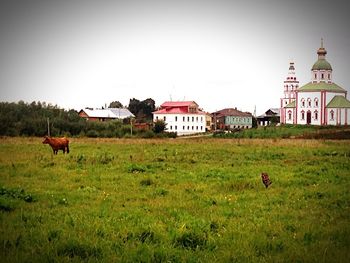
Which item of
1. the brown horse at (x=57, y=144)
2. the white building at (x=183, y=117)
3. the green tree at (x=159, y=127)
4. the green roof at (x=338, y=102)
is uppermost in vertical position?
the green roof at (x=338, y=102)

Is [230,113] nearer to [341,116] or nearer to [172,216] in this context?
[341,116]

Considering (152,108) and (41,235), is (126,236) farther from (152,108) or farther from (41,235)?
(152,108)

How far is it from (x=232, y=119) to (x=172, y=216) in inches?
5154

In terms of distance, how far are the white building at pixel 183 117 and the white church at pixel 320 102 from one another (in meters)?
22.5

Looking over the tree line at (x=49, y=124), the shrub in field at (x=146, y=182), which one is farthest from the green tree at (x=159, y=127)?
the shrub in field at (x=146, y=182)

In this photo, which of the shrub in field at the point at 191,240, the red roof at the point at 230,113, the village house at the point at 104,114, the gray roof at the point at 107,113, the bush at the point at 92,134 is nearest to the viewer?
the shrub in field at the point at 191,240

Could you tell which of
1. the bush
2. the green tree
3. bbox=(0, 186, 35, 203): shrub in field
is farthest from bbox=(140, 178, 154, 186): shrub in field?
the green tree

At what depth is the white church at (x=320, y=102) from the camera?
104 metres

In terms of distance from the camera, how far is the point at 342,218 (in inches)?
429

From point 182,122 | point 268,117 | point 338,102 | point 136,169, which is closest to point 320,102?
point 338,102

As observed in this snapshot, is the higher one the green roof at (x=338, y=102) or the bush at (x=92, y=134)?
the green roof at (x=338, y=102)

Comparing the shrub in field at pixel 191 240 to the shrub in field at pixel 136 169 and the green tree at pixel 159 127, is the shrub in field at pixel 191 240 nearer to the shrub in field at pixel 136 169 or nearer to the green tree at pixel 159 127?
the shrub in field at pixel 136 169

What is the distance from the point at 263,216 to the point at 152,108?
132640 mm

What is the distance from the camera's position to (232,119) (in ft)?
461
